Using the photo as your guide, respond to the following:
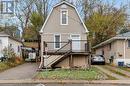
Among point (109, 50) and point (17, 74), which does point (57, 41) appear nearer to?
point (109, 50)

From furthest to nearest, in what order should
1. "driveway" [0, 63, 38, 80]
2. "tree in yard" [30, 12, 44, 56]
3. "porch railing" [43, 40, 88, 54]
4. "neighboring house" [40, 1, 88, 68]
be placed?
"tree in yard" [30, 12, 44, 56] < "neighboring house" [40, 1, 88, 68] < "porch railing" [43, 40, 88, 54] < "driveway" [0, 63, 38, 80]

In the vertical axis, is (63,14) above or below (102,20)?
below

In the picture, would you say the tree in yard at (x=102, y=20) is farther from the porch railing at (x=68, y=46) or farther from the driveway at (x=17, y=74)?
the driveway at (x=17, y=74)

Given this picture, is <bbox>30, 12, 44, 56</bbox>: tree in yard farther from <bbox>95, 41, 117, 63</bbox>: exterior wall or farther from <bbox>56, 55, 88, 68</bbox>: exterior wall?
<bbox>56, 55, 88, 68</bbox>: exterior wall

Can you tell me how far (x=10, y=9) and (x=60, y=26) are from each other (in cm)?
1459

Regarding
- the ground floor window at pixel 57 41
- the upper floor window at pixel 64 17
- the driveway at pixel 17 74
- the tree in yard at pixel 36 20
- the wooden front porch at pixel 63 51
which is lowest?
the driveway at pixel 17 74

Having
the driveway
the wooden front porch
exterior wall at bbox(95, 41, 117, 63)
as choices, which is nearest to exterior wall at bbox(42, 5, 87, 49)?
the wooden front porch

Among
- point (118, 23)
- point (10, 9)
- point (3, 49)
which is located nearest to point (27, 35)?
point (118, 23)

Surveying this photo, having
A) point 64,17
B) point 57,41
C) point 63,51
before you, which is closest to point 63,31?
point 57,41

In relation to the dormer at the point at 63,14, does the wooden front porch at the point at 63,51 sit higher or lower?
lower

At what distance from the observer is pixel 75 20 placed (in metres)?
38.1

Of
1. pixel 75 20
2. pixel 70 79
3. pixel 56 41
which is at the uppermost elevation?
pixel 75 20

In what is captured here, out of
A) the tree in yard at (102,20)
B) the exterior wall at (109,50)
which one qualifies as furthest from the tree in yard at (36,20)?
the exterior wall at (109,50)

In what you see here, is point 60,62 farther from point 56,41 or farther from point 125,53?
point 125,53
